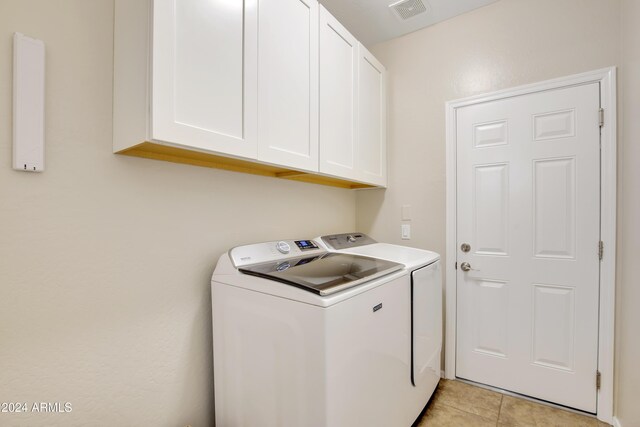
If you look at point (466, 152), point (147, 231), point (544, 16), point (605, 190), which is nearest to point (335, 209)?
point (466, 152)

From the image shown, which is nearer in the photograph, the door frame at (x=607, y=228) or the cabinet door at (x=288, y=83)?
the cabinet door at (x=288, y=83)

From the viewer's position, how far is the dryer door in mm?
1538

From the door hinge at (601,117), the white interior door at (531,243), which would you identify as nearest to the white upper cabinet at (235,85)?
the white interior door at (531,243)

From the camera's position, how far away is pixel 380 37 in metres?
2.44

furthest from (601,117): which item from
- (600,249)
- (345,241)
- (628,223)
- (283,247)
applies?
(283,247)

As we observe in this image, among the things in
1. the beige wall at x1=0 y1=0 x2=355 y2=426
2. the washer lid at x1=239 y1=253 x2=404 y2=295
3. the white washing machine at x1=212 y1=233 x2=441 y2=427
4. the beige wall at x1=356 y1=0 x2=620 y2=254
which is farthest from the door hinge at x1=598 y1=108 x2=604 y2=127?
the beige wall at x1=0 y1=0 x2=355 y2=426

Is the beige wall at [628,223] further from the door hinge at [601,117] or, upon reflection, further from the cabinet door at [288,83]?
the cabinet door at [288,83]

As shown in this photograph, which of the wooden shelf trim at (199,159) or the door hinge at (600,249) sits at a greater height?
the wooden shelf trim at (199,159)

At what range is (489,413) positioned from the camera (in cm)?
Result: 179

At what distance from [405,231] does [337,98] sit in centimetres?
119

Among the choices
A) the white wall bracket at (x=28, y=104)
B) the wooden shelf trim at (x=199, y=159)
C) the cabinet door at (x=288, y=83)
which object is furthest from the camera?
the cabinet door at (x=288, y=83)

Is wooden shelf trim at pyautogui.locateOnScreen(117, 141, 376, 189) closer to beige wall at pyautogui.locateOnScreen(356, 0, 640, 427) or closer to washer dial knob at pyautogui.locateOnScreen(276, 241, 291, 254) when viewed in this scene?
washer dial knob at pyautogui.locateOnScreen(276, 241, 291, 254)

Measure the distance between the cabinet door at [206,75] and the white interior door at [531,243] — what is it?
163cm

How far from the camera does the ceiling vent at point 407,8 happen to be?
2.02 meters
